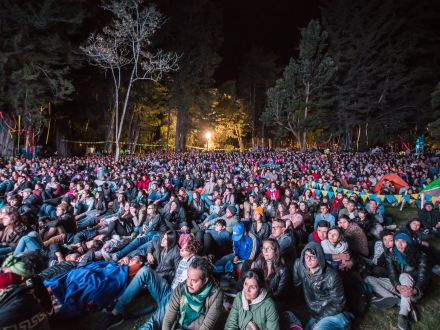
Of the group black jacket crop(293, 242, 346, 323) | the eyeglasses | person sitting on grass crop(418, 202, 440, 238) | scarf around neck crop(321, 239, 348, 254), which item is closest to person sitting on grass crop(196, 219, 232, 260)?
scarf around neck crop(321, 239, 348, 254)

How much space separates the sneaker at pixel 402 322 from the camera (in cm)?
299

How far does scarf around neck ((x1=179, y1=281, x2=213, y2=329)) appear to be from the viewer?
8.32ft

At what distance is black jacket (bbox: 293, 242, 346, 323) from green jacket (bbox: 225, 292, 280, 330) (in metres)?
0.67

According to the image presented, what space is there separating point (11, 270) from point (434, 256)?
5.62m

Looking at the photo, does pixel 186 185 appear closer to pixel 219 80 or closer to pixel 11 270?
pixel 11 270

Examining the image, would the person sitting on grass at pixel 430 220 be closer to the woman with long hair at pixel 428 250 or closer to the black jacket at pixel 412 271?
the woman with long hair at pixel 428 250

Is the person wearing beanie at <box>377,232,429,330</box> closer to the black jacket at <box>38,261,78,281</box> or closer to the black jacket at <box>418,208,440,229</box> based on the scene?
the black jacket at <box>418,208,440,229</box>

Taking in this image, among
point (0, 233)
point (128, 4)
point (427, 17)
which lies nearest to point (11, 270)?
point (0, 233)

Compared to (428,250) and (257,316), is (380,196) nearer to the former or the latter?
(428,250)

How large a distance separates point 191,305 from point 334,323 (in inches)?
56.4

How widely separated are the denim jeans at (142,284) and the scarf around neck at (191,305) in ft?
1.91

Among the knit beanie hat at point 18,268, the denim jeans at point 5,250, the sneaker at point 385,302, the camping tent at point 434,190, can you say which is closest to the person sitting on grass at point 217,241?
the sneaker at point 385,302

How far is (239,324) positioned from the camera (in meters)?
2.56

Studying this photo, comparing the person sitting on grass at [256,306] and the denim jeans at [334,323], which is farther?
the denim jeans at [334,323]
